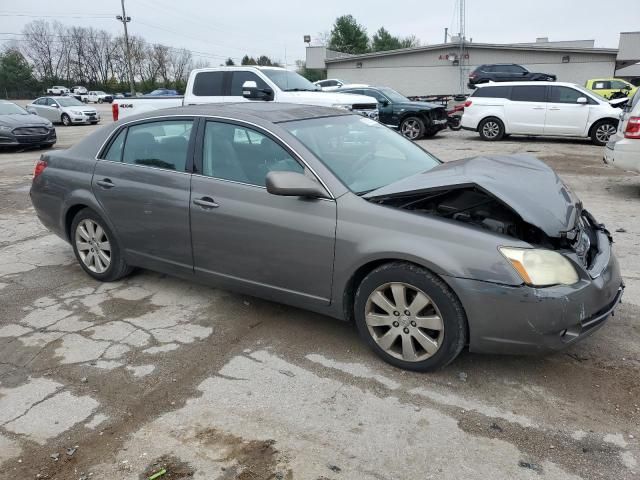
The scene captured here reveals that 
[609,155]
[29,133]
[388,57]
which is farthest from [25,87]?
[609,155]

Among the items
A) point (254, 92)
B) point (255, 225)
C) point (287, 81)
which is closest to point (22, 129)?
point (254, 92)

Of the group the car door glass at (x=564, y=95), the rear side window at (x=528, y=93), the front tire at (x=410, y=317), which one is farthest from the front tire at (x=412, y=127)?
the front tire at (x=410, y=317)

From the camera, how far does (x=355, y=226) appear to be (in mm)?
3285

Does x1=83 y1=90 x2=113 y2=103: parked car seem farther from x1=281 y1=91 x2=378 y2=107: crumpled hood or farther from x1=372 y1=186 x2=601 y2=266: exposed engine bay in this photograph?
x1=372 y1=186 x2=601 y2=266: exposed engine bay

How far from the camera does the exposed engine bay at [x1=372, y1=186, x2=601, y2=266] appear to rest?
10.2 ft

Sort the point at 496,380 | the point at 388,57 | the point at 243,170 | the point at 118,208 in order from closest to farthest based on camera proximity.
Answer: the point at 496,380
the point at 243,170
the point at 118,208
the point at 388,57

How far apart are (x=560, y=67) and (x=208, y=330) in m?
36.7

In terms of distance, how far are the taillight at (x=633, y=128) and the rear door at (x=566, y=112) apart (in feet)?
24.0

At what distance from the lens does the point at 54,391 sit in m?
3.19

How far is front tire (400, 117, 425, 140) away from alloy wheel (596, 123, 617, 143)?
4765 millimetres

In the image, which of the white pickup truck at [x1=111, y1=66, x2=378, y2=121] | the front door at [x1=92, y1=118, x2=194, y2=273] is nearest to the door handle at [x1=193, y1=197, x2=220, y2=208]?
the front door at [x1=92, y1=118, x2=194, y2=273]

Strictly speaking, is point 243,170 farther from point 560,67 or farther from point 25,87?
point 25,87

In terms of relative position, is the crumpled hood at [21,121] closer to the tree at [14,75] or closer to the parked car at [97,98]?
the parked car at [97,98]

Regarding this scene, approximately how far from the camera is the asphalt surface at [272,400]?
2.54m
